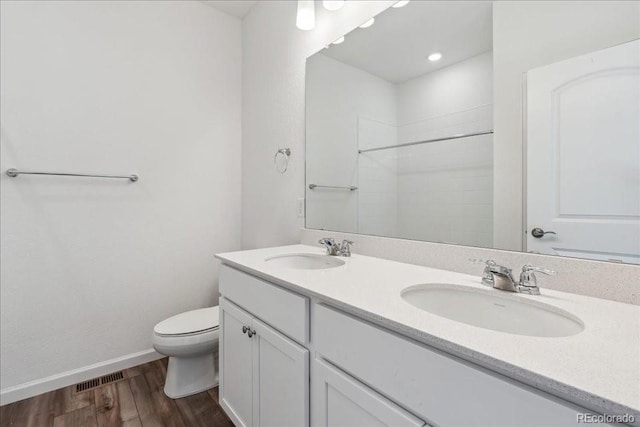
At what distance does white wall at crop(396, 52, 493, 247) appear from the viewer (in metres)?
1.05

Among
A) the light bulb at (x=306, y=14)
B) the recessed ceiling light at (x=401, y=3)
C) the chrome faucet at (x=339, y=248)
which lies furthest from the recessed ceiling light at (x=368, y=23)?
the chrome faucet at (x=339, y=248)

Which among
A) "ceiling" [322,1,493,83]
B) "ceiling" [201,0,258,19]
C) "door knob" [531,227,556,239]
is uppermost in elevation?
"ceiling" [201,0,258,19]

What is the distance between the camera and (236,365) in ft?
→ 4.28

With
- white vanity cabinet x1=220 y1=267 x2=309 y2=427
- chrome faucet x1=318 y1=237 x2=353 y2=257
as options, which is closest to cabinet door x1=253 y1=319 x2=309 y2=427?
white vanity cabinet x1=220 y1=267 x2=309 y2=427

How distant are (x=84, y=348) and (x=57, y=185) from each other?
3.27ft

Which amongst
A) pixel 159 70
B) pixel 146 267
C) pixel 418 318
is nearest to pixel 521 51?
pixel 418 318

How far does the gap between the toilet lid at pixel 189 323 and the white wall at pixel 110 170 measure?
38 cm

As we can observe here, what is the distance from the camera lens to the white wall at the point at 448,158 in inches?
41.4

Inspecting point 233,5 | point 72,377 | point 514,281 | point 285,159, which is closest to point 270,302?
point 514,281

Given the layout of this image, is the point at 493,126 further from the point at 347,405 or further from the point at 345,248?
the point at 347,405

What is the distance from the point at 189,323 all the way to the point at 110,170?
3.56 ft

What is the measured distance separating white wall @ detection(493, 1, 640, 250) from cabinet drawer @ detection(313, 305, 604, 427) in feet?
1.93

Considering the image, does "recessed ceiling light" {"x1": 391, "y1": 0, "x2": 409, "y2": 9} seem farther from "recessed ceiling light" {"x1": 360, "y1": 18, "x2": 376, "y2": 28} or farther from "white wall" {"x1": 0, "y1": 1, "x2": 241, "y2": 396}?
"white wall" {"x1": 0, "y1": 1, "x2": 241, "y2": 396}

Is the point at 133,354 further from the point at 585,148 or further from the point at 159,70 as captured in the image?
the point at 585,148
